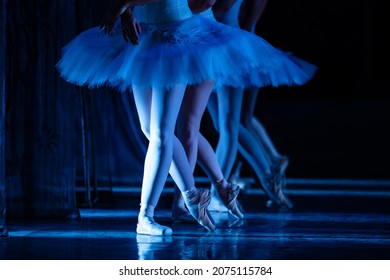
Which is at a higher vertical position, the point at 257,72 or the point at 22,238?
the point at 257,72

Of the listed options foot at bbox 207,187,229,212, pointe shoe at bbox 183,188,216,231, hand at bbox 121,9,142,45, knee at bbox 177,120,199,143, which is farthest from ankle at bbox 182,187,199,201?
foot at bbox 207,187,229,212

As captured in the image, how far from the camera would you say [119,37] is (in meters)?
4.14

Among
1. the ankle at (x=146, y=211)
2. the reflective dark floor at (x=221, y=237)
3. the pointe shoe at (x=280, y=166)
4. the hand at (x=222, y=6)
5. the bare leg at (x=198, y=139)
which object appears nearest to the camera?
the reflective dark floor at (x=221, y=237)

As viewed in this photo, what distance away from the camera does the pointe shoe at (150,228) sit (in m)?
4.05

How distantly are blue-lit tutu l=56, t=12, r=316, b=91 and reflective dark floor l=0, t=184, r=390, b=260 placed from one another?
2.07 feet

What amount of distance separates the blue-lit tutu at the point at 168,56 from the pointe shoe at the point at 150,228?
0.56 meters

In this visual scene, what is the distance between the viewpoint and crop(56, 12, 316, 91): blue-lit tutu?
3900 mm

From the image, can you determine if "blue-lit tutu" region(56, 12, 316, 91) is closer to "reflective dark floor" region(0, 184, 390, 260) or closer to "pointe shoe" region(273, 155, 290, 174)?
"reflective dark floor" region(0, 184, 390, 260)

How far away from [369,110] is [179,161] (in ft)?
41.1

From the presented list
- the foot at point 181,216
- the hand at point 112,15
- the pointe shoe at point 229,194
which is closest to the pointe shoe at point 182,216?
the foot at point 181,216

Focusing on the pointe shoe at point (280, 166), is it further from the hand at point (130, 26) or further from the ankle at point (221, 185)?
the hand at point (130, 26)

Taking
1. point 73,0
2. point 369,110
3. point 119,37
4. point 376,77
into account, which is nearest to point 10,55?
point 73,0
